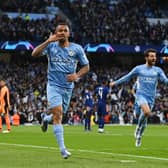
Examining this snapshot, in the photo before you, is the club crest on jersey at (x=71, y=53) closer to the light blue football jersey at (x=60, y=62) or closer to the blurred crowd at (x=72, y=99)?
the light blue football jersey at (x=60, y=62)

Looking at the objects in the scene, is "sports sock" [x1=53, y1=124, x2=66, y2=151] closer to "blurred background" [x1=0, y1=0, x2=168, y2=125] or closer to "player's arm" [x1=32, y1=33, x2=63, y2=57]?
"player's arm" [x1=32, y1=33, x2=63, y2=57]

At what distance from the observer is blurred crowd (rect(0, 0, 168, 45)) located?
47062 mm

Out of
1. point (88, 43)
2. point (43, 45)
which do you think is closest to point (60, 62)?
point (43, 45)

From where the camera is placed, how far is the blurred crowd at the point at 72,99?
42.0 metres

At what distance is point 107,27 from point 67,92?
36.8m

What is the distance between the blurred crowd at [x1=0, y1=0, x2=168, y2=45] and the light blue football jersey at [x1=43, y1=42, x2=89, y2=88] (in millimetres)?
33018

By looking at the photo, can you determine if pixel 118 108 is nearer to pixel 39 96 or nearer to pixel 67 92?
pixel 39 96

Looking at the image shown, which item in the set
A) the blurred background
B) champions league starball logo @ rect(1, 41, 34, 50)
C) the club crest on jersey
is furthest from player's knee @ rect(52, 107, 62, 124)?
champions league starball logo @ rect(1, 41, 34, 50)

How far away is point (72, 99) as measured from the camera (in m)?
44.6

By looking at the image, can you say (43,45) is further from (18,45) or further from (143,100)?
(18,45)

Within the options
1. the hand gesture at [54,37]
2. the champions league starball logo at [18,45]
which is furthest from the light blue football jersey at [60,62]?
the champions league starball logo at [18,45]

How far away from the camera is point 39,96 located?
44250 millimetres

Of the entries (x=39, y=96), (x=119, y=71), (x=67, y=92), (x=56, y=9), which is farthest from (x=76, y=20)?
(x=67, y=92)

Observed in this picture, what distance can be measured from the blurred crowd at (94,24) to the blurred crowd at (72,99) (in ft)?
8.58
